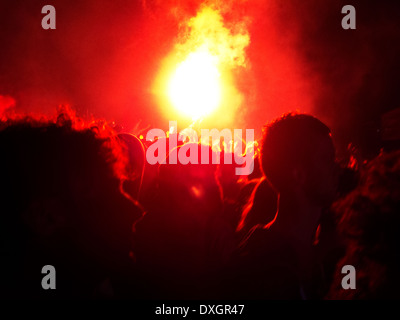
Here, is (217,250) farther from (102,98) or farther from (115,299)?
(102,98)

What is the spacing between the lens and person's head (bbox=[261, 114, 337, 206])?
2283 millimetres

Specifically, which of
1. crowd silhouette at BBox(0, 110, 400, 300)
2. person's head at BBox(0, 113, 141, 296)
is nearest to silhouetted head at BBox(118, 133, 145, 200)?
crowd silhouette at BBox(0, 110, 400, 300)

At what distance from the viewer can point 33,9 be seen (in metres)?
7.79

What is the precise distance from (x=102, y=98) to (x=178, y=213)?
24.9 feet

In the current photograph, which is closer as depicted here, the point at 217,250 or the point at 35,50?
the point at 217,250

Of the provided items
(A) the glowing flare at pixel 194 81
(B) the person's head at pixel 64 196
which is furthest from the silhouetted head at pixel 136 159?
(A) the glowing flare at pixel 194 81

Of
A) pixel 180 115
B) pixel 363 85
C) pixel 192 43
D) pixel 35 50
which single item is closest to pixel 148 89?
pixel 180 115

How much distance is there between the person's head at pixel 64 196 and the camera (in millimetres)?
1558

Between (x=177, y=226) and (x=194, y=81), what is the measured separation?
656 cm

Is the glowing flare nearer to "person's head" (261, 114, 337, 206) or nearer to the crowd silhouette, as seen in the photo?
"person's head" (261, 114, 337, 206)

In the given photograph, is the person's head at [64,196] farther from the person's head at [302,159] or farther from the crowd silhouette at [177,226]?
the person's head at [302,159]

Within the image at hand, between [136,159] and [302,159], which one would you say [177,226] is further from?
[136,159]

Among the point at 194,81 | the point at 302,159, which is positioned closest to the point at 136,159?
the point at 302,159

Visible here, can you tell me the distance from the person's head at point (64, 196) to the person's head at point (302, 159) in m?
0.99
